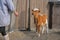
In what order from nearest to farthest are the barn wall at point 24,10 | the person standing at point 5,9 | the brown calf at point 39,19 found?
the person standing at point 5,9
the brown calf at point 39,19
the barn wall at point 24,10

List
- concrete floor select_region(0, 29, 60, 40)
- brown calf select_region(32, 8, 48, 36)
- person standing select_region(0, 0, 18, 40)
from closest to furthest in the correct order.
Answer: person standing select_region(0, 0, 18, 40)
concrete floor select_region(0, 29, 60, 40)
brown calf select_region(32, 8, 48, 36)

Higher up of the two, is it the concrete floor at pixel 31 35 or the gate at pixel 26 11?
the gate at pixel 26 11

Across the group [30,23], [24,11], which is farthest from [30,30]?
[24,11]

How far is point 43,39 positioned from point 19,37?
0.90 m

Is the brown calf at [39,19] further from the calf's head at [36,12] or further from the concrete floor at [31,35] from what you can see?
the concrete floor at [31,35]

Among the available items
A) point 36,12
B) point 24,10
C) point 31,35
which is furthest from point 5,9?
point 24,10

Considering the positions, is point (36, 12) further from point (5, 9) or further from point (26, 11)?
point (5, 9)

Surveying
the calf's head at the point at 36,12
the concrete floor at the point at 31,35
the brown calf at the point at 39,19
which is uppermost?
the calf's head at the point at 36,12

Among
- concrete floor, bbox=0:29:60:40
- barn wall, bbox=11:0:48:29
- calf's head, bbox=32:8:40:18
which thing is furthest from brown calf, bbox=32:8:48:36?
barn wall, bbox=11:0:48:29

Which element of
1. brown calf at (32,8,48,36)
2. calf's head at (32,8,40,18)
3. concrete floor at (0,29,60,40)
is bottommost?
concrete floor at (0,29,60,40)

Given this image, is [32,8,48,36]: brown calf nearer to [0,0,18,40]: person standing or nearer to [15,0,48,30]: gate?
[15,0,48,30]: gate

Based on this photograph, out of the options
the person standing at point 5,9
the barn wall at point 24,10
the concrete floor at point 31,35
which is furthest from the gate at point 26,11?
the person standing at point 5,9

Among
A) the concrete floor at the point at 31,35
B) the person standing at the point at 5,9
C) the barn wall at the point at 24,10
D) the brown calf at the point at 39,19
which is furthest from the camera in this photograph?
the barn wall at the point at 24,10

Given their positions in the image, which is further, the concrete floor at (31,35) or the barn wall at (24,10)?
the barn wall at (24,10)
